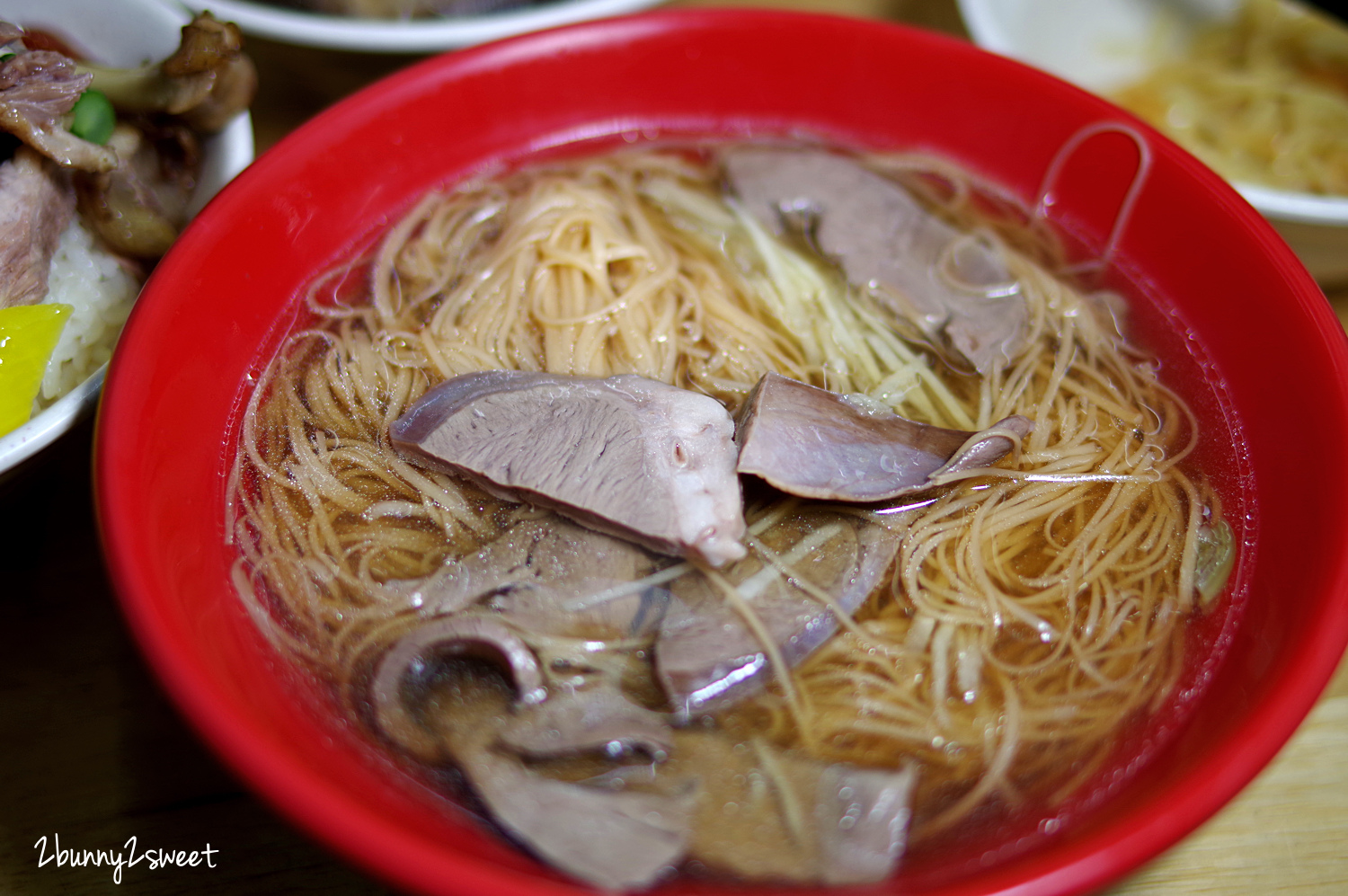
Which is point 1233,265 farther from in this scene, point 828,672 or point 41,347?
point 41,347

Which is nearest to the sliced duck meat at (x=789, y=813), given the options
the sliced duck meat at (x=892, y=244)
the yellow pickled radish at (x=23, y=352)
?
the sliced duck meat at (x=892, y=244)

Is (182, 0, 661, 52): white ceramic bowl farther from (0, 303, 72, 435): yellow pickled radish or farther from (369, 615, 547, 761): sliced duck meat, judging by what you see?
(369, 615, 547, 761): sliced duck meat

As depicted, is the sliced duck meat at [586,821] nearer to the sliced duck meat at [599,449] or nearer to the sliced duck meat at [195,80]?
the sliced duck meat at [599,449]

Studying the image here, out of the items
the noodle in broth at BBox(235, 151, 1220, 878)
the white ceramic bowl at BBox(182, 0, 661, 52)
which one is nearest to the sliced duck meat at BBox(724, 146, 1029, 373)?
the noodle in broth at BBox(235, 151, 1220, 878)

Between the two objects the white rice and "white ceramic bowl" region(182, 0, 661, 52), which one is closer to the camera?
the white rice

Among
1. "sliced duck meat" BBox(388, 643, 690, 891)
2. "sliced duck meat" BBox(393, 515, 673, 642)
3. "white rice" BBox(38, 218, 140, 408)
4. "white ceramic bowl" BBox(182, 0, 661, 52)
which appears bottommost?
"sliced duck meat" BBox(388, 643, 690, 891)
